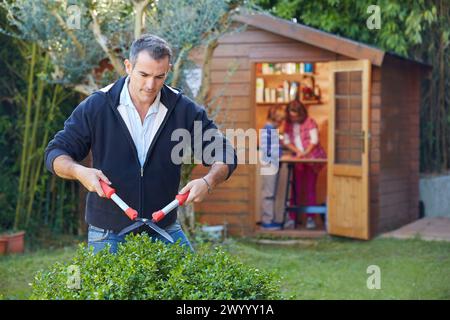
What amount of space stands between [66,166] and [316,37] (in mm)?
7977

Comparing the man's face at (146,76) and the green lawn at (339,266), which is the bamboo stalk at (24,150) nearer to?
the green lawn at (339,266)

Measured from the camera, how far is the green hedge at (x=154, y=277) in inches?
125

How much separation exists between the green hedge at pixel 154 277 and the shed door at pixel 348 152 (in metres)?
8.17

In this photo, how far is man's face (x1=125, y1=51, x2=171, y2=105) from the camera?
13.2 ft

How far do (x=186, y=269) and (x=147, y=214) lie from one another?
3.05 ft

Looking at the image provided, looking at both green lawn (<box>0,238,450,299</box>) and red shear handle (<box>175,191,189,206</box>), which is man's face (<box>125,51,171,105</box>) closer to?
red shear handle (<box>175,191,189,206</box>)

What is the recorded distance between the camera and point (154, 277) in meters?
3.30

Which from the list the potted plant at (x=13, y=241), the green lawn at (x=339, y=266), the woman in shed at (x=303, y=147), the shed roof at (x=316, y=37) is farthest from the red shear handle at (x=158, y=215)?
the woman in shed at (x=303, y=147)

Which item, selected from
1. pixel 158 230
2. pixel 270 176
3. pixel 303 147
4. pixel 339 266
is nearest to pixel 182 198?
pixel 158 230

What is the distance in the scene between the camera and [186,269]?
3.35 meters

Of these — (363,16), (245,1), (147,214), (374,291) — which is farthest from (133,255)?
(363,16)

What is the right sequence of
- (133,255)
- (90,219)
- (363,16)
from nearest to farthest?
1. (133,255)
2. (90,219)
3. (363,16)

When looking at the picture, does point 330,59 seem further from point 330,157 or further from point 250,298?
point 250,298

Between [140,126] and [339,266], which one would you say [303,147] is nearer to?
[339,266]
